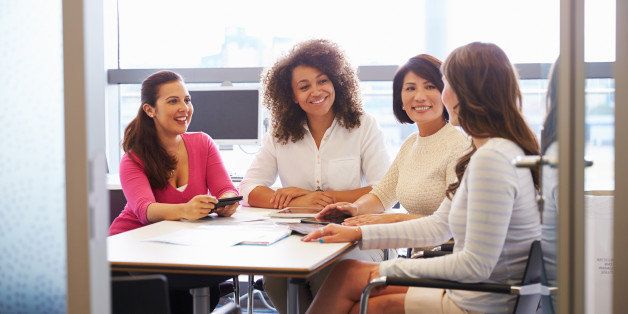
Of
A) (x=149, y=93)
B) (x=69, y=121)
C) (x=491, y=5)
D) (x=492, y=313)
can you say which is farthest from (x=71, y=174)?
(x=491, y=5)

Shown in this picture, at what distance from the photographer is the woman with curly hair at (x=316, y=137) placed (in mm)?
3113

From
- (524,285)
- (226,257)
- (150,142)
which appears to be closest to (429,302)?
(524,285)

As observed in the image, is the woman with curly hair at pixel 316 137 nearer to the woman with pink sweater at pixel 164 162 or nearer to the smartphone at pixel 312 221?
the woman with pink sweater at pixel 164 162

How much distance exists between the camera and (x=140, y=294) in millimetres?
1699

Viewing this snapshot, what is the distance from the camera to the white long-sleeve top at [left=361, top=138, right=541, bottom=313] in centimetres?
176

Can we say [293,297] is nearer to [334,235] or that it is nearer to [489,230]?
[334,235]

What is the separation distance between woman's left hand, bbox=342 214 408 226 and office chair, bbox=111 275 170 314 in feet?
2.89

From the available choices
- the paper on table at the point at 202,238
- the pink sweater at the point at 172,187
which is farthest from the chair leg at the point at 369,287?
the pink sweater at the point at 172,187

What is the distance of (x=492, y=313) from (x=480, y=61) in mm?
647

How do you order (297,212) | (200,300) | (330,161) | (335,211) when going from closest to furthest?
(200,300)
(335,211)
(297,212)
(330,161)

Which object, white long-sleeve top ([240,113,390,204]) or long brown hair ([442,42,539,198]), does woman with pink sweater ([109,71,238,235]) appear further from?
long brown hair ([442,42,539,198])

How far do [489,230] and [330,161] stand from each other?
141 centimetres

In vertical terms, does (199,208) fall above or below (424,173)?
below

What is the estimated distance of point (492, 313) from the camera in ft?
6.11
